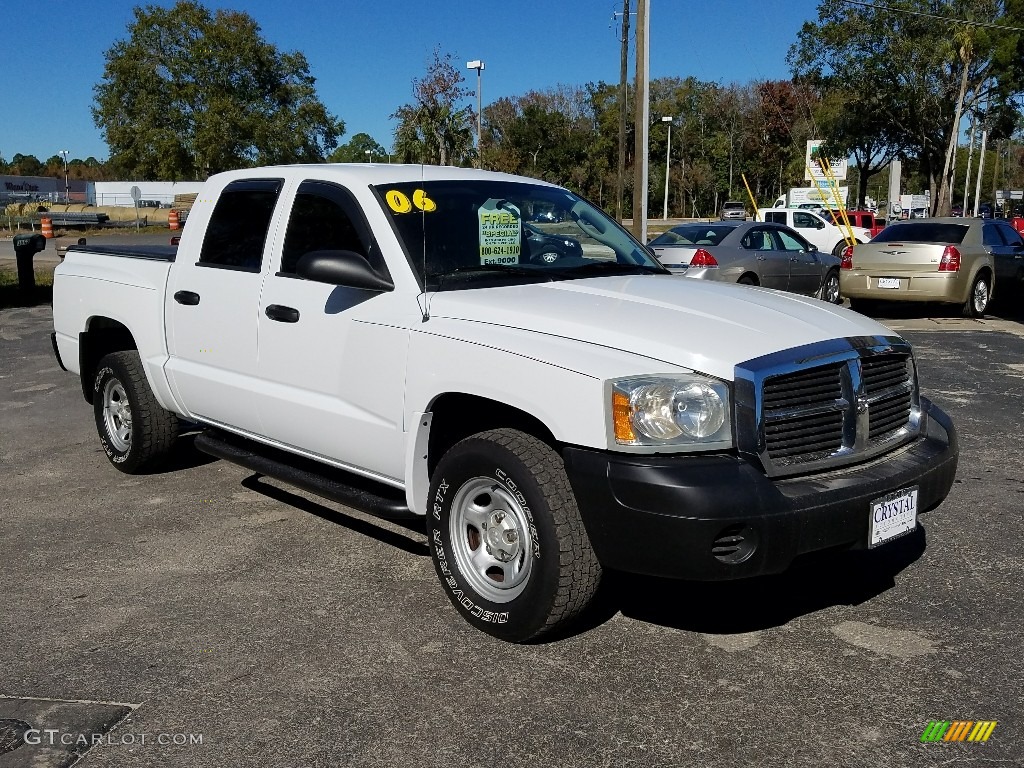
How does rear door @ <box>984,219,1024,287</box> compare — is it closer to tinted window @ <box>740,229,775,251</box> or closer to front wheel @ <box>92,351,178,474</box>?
tinted window @ <box>740,229,775,251</box>

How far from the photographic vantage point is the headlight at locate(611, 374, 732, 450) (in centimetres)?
347

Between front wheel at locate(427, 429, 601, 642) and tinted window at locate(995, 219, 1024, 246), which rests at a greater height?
tinted window at locate(995, 219, 1024, 246)

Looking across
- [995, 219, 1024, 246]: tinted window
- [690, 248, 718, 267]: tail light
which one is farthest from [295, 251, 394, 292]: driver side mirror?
[995, 219, 1024, 246]: tinted window

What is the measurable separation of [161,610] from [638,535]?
7.00 feet

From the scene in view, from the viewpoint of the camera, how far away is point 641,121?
66.7 feet

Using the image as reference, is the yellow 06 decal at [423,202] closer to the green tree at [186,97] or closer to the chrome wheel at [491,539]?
the chrome wheel at [491,539]

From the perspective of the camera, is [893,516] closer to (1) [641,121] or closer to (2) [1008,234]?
(2) [1008,234]

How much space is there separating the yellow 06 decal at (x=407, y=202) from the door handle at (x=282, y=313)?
682 mm

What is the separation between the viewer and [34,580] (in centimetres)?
466

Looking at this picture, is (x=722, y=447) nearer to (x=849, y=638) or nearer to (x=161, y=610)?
(x=849, y=638)

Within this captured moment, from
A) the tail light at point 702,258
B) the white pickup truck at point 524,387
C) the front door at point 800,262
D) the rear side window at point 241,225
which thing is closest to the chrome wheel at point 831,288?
the front door at point 800,262

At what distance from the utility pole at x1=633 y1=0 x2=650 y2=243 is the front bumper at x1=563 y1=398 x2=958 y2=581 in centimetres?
1692

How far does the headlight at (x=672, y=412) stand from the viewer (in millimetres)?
3467

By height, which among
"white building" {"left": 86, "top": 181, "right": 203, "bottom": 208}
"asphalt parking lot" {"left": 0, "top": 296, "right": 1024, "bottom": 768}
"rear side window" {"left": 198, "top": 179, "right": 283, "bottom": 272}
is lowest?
"asphalt parking lot" {"left": 0, "top": 296, "right": 1024, "bottom": 768}
